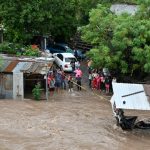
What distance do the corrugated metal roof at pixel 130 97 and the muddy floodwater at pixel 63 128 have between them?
4.84 ft

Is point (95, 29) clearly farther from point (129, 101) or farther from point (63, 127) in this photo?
point (129, 101)

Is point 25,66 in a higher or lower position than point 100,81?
higher

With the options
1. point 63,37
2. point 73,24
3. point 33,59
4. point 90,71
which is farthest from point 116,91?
point 63,37

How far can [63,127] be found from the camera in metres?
21.0

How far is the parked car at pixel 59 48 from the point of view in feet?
120

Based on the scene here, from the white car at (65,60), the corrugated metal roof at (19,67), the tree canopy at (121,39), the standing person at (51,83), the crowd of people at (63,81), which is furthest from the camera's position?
the white car at (65,60)

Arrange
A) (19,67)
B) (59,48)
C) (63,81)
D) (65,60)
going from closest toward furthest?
(19,67), (63,81), (65,60), (59,48)

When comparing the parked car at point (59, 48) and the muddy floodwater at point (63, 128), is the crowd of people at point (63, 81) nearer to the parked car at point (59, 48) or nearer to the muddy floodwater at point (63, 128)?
the muddy floodwater at point (63, 128)

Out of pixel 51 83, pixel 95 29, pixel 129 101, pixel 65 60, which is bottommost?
pixel 129 101

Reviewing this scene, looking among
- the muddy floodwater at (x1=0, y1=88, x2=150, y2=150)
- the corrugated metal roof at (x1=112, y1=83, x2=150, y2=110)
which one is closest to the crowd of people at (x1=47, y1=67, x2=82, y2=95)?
the muddy floodwater at (x1=0, y1=88, x2=150, y2=150)

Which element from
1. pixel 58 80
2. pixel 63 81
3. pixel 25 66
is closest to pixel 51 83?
pixel 58 80

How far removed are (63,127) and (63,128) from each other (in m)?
0.19

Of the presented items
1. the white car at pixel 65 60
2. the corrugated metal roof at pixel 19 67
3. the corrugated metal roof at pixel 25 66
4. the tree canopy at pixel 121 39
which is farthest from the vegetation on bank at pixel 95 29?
the corrugated metal roof at pixel 19 67

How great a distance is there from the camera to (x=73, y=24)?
35.5 meters
